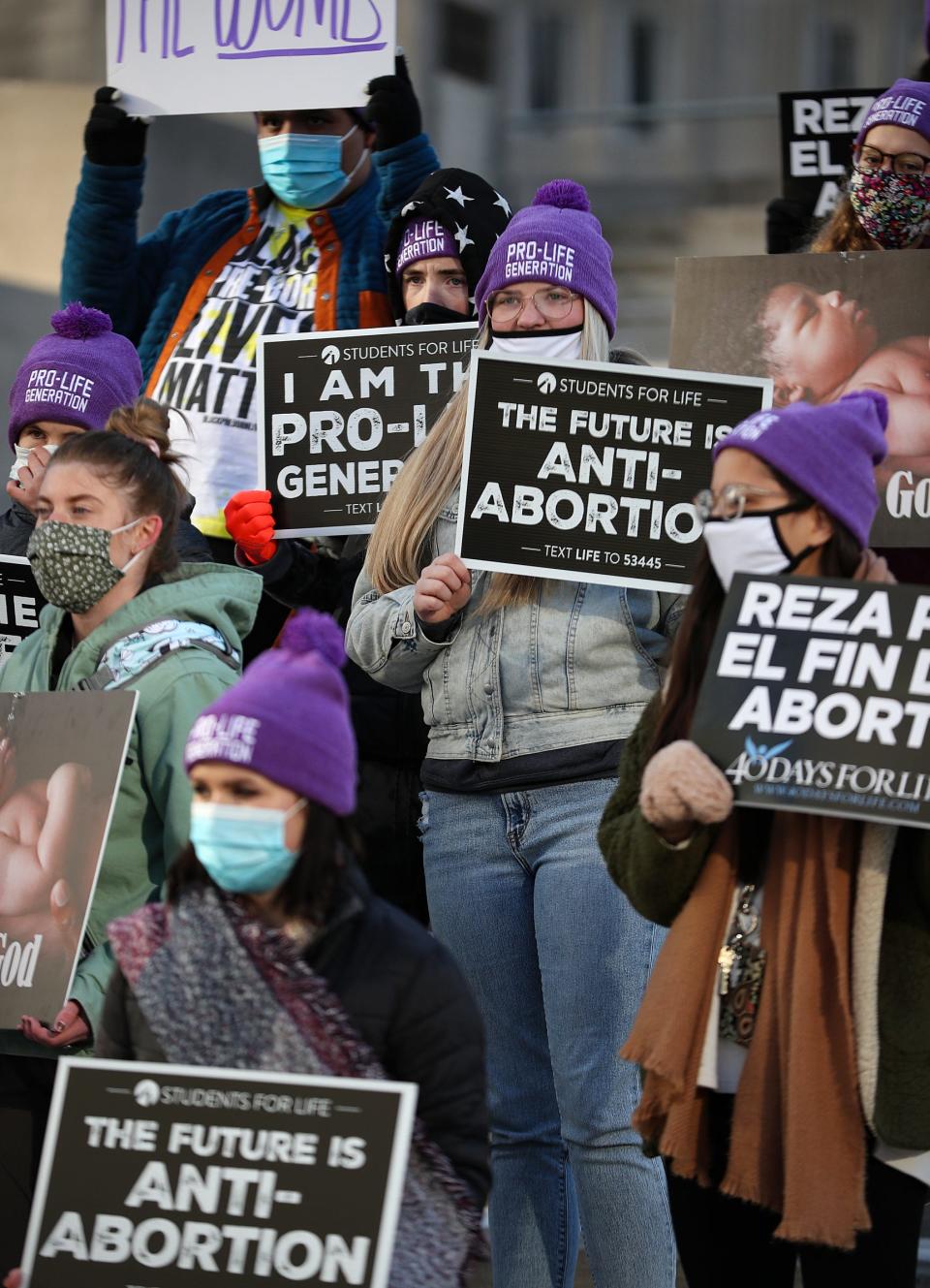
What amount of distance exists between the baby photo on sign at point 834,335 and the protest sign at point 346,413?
0.57 metres

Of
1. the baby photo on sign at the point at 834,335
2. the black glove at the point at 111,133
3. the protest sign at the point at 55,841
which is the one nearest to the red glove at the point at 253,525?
the protest sign at the point at 55,841

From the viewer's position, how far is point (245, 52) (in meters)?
5.32

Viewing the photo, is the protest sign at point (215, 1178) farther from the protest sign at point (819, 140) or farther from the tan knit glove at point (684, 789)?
the protest sign at point (819, 140)

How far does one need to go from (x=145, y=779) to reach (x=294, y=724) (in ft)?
2.93

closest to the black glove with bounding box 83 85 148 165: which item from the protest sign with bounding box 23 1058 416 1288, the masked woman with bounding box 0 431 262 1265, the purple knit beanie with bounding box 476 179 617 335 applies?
the purple knit beanie with bounding box 476 179 617 335

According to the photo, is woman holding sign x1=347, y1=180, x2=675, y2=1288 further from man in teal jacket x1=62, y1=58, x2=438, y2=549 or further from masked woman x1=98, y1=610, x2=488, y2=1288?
man in teal jacket x1=62, y1=58, x2=438, y2=549

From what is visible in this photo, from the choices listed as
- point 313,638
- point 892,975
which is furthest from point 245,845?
point 892,975

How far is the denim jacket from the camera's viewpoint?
3.95 meters

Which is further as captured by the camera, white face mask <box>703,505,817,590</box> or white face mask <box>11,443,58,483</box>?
white face mask <box>11,443,58,483</box>

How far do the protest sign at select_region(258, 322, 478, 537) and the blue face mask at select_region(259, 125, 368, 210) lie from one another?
2.43 feet

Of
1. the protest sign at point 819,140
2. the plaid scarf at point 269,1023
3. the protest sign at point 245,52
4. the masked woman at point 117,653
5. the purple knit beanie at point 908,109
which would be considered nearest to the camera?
the plaid scarf at point 269,1023

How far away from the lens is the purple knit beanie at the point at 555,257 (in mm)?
4250

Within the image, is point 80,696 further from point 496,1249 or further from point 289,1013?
point 496,1249

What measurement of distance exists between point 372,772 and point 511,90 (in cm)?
1025
